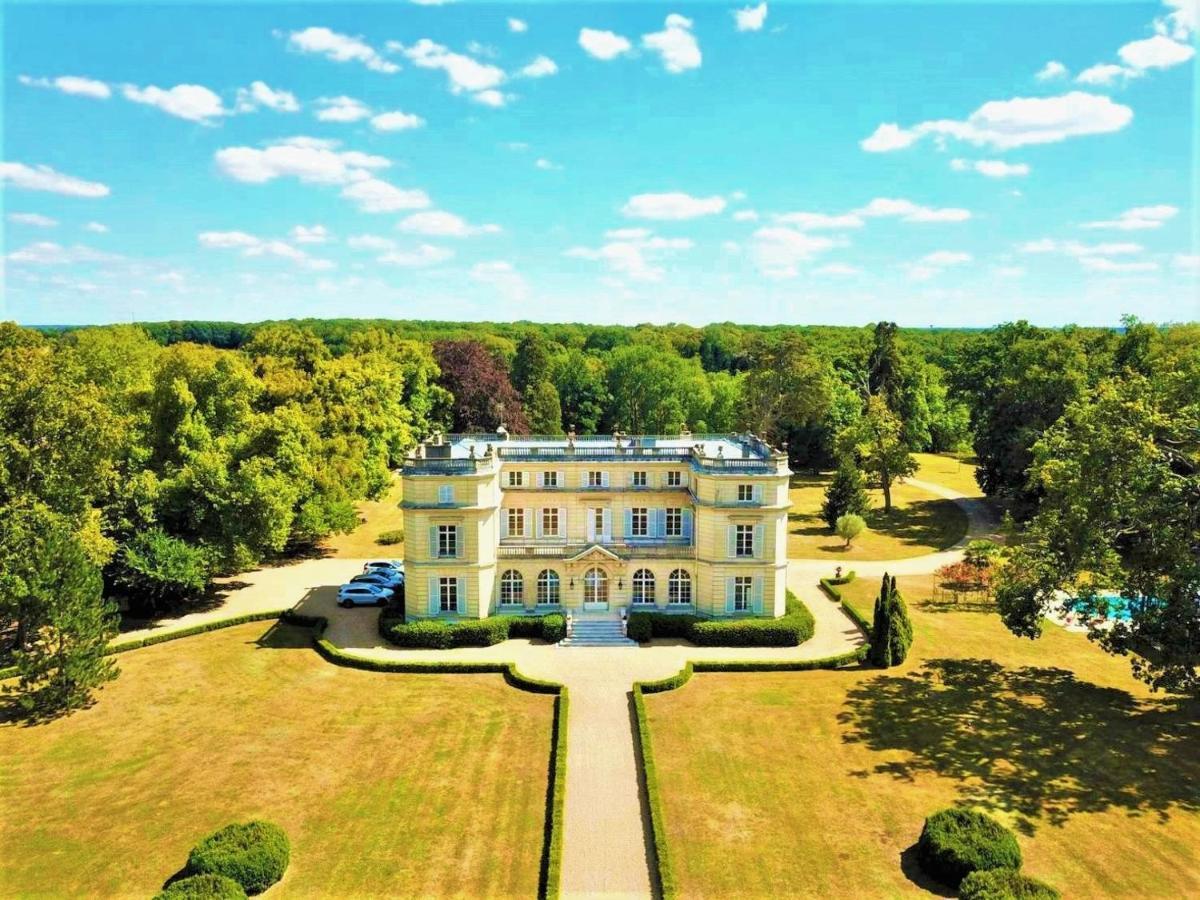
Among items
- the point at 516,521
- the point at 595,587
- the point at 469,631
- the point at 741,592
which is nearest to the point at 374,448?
the point at 516,521

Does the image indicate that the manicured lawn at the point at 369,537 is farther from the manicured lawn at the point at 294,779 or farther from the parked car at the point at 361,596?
the manicured lawn at the point at 294,779

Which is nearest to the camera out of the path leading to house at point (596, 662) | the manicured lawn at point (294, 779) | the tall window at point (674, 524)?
the manicured lawn at point (294, 779)

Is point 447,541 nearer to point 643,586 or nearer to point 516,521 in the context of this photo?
point 516,521

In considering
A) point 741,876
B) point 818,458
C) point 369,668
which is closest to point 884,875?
point 741,876

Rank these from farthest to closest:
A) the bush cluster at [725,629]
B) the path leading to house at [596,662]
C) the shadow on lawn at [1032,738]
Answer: the bush cluster at [725,629] < the shadow on lawn at [1032,738] < the path leading to house at [596,662]

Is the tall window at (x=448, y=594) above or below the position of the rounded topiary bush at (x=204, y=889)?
above

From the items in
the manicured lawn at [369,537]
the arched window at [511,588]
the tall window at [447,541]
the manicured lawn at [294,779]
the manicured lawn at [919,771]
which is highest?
the tall window at [447,541]

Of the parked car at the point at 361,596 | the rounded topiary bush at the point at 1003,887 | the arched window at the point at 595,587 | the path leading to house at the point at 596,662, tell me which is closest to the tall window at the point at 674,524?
the arched window at the point at 595,587

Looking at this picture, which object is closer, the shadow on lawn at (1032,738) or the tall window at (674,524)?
the shadow on lawn at (1032,738)
